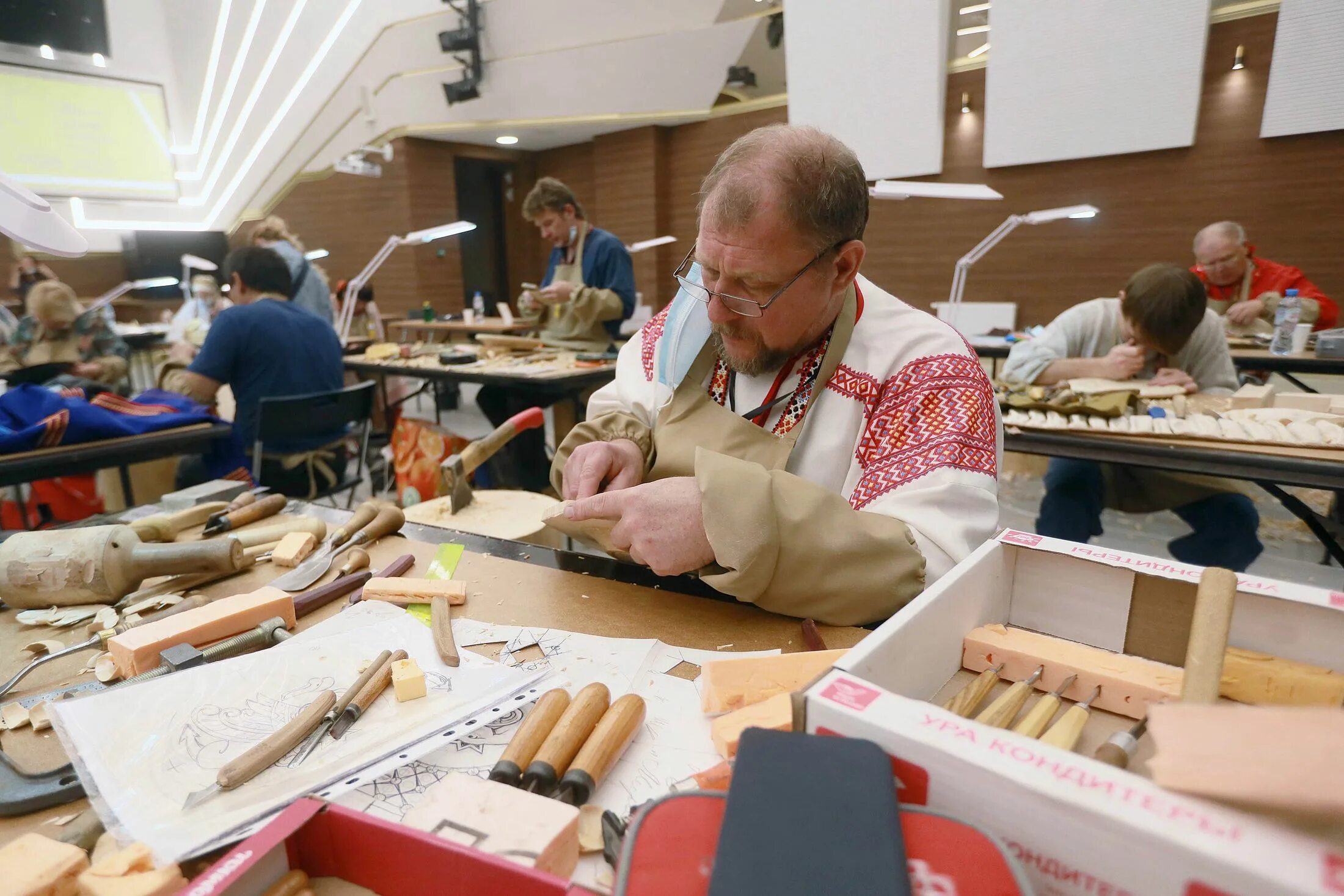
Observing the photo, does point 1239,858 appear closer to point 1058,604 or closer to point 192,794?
point 1058,604

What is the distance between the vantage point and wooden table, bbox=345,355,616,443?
13.4 ft

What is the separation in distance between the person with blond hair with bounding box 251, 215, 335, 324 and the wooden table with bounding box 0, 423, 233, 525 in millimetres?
2756

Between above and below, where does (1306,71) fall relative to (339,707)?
above

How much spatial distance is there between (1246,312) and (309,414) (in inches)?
225

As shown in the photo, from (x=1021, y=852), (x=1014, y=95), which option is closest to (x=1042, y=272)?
(x=1014, y=95)

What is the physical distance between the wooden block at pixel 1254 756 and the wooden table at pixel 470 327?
5.65 meters

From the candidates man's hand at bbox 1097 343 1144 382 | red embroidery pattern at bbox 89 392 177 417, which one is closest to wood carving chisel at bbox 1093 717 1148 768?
man's hand at bbox 1097 343 1144 382

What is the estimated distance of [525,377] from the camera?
13.2ft

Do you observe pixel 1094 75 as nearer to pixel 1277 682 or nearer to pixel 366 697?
pixel 1277 682

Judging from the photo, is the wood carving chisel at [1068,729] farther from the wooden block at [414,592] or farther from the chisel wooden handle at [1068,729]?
the wooden block at [414,592]

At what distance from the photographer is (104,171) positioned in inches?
370

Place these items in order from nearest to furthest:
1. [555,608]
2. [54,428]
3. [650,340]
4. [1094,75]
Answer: [555,608] < [650,340] < [54,428] < [1094,75]

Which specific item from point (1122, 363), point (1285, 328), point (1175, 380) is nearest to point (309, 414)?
point (1122, 363)

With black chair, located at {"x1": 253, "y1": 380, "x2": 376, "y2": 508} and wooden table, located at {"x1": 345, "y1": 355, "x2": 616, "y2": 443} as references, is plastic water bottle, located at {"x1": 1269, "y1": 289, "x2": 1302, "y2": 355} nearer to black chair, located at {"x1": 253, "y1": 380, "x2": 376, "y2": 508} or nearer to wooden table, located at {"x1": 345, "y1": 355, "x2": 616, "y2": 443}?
wooden table, located at {"x1": 345, "y1": 355, "x2": 616, "y2": 443}
